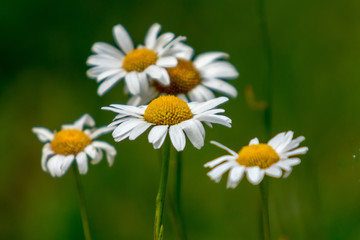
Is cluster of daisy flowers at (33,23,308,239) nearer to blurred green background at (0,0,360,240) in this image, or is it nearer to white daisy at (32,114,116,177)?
white daisy at (32,114,116,177)

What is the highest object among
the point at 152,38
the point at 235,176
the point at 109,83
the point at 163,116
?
the point at 152,38

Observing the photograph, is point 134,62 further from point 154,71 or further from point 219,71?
point 219,71

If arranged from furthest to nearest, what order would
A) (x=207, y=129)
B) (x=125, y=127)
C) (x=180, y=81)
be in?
1. (x=207, y=129)
2. (x=180, y=81)
3. (x=125, y=127)

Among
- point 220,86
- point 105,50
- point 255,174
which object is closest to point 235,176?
point 255,174

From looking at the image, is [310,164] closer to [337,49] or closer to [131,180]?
[131,180]

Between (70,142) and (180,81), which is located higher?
(180,81)

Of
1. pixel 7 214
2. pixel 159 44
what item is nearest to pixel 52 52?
pixel 7 214

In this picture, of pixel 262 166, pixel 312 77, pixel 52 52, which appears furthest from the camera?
pixel 52 52
